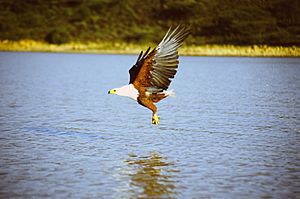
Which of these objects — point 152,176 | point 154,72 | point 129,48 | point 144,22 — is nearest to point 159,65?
point 154,72

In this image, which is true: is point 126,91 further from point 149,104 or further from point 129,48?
point 129,48

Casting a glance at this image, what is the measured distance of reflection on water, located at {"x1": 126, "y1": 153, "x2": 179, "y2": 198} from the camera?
25.3ft

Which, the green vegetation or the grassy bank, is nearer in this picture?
the grassy bank

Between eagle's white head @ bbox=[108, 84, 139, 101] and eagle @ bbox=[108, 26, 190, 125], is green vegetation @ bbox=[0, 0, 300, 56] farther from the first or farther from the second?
eagle's white head @ bbox=[108, 84, 139, 101]

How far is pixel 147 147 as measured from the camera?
35.8ft

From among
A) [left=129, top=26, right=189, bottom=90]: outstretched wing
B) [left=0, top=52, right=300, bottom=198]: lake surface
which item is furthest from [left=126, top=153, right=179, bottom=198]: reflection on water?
[left=129, top=26, right=189, bottom=90]: outstretched wing

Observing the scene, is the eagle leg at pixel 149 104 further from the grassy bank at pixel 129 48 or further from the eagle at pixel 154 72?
the grassy bank at pixel 129 48

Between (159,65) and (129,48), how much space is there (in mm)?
53029

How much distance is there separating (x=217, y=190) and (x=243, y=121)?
6846 mm

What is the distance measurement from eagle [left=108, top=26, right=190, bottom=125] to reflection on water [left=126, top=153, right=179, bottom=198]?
145 cm

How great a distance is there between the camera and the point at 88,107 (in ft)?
56.0

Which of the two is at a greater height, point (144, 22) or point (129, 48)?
point (144, 22)

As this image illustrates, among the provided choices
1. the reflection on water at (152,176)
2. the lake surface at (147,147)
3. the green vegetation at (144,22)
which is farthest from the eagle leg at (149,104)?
the green vegetation at (144,22)

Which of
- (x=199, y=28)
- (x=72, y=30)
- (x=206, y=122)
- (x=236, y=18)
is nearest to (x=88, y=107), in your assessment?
(x=206, y=122)
